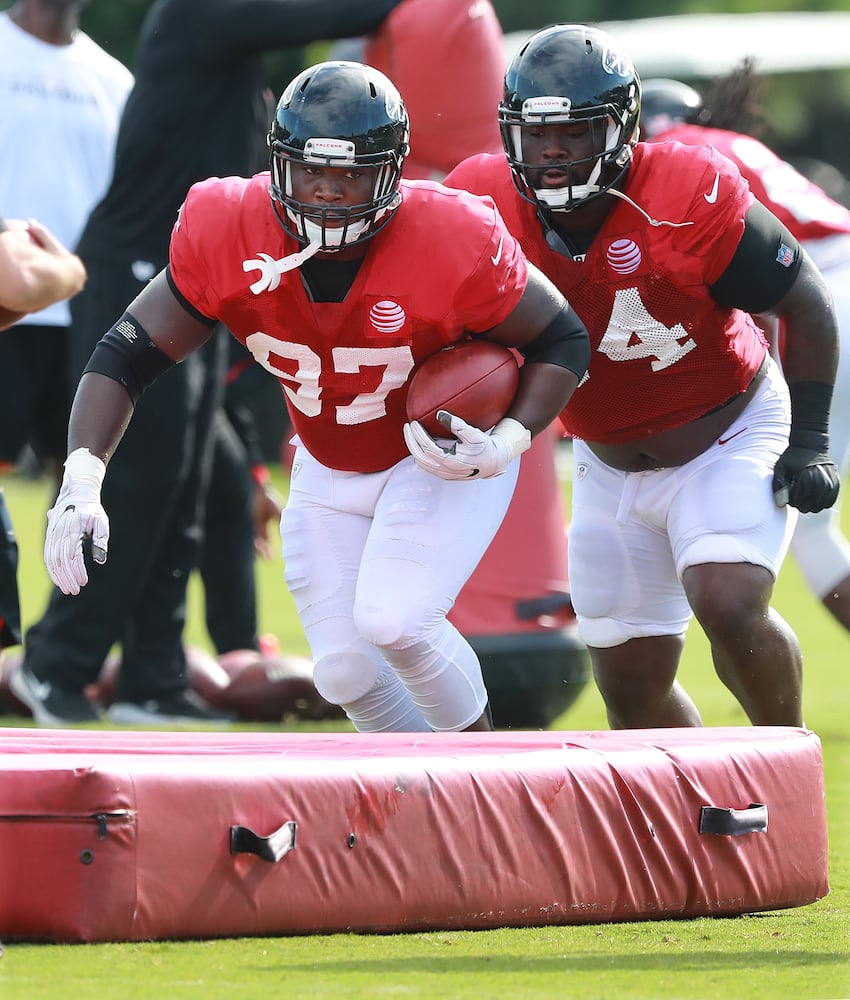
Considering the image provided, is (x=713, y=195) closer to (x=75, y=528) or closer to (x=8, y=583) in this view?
(x=75, y=528)

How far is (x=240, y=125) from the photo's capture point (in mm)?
6535

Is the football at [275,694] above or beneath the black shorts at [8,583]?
beneath

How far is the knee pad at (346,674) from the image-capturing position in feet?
14.4

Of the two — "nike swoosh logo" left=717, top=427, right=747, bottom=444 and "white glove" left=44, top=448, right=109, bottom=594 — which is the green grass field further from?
"nike swoosh logo" left=717, top=427, right=747, bottom=444

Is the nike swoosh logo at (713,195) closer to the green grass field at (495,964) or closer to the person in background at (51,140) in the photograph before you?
the green grass field at (495,964)

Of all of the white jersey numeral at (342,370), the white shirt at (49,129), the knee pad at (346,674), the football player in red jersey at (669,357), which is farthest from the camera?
the white shirt at (49,129)

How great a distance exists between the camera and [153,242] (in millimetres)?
6484

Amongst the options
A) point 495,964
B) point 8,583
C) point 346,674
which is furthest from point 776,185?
point 495,964

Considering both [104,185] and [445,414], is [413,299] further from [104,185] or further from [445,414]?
[104,185]

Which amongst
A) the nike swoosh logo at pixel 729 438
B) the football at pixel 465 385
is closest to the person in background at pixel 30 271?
the football at pixel 465 385

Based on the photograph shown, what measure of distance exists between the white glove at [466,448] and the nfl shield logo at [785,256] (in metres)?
0.73

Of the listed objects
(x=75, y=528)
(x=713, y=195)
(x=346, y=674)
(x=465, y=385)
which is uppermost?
(x=713, y=195)

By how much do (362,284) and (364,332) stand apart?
0.11 m

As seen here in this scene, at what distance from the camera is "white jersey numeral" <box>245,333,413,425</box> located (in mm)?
4164
